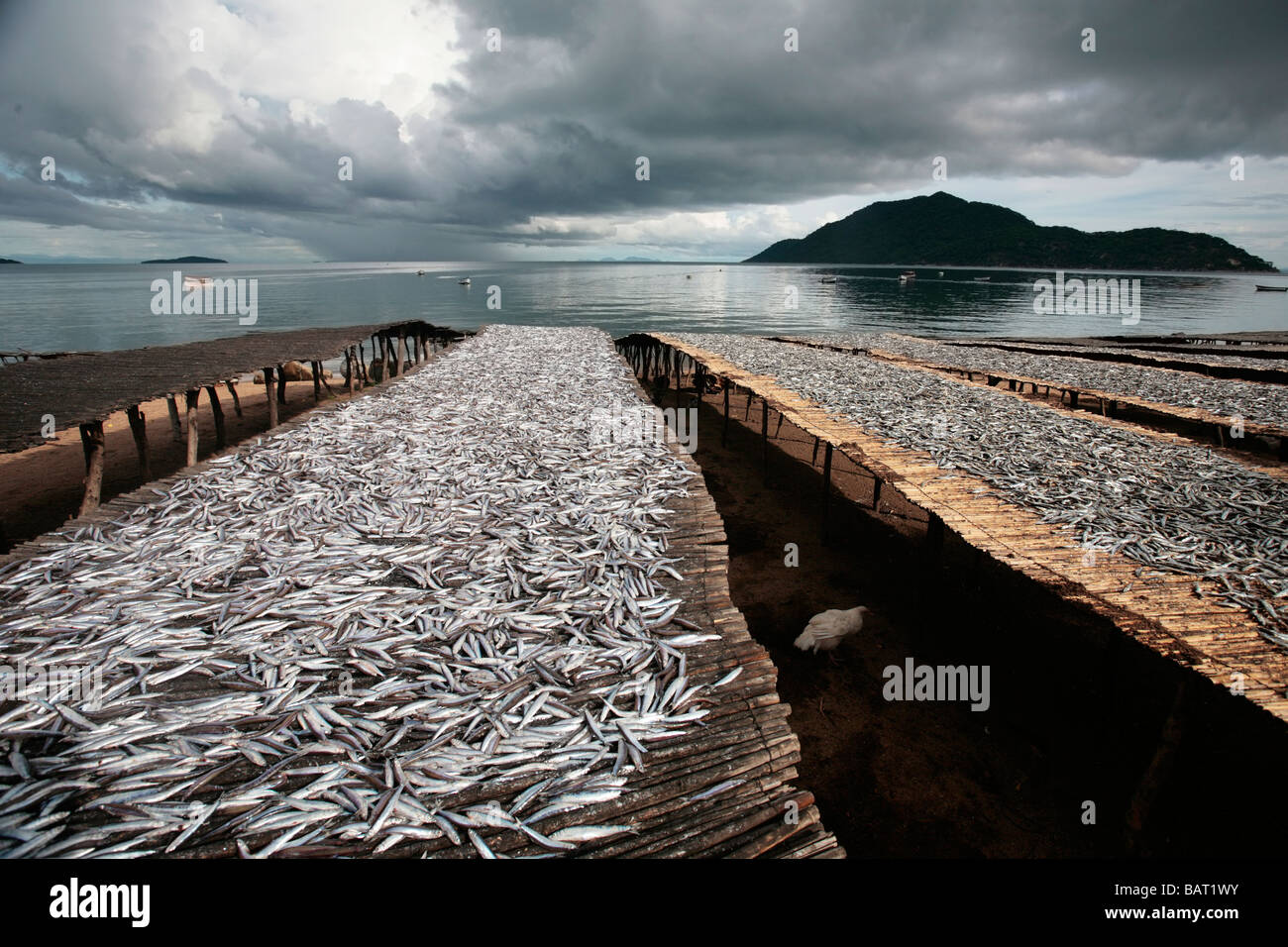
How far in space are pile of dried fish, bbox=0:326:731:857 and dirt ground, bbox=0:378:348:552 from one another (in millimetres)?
7778

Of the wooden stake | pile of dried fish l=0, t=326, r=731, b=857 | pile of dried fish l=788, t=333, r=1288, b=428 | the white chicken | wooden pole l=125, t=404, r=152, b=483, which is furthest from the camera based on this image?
pile of dried fish l=788, t=333, r=1288, b=428

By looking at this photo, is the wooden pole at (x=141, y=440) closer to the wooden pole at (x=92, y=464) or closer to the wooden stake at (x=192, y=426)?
the wooden stake at (x=192, y=426)

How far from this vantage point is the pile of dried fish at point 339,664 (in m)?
2.51

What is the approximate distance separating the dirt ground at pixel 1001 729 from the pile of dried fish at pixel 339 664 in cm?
301

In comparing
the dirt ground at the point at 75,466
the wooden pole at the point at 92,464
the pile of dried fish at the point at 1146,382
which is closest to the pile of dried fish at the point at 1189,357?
the pile of dried fish at the point at 1146,382

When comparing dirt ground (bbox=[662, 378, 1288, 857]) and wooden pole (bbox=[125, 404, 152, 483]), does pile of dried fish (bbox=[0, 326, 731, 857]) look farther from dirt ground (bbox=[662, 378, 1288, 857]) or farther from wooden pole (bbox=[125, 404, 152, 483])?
wooden pole (bbox=[125, 404, 152, 483])

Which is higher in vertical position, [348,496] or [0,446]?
[0,446]

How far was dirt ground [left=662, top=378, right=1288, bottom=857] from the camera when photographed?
4992mm

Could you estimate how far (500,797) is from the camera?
264 cm

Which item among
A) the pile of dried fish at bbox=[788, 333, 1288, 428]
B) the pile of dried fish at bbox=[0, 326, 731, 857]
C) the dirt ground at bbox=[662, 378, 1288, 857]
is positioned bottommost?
the dirt ground at bbox=[662, 378, 1288, 857]

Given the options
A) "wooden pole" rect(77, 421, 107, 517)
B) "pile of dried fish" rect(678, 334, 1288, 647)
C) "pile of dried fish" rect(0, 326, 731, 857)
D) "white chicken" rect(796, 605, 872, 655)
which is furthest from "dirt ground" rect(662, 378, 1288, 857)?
"wooden pole" rect(77, 421, 107, 517)
